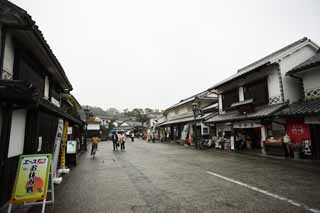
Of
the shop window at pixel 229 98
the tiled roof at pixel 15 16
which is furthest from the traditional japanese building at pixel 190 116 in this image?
the tiled roof at pixel 15 16

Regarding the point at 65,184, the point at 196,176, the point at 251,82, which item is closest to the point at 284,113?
the point at 251,82

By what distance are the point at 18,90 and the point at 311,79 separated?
1472 cm

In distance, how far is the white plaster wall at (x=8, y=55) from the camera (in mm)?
4573

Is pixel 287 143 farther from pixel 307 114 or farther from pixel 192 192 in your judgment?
pixel 192 192

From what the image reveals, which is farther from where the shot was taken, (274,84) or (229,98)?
(229,98)

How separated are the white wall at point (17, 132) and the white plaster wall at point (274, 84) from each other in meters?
14.6

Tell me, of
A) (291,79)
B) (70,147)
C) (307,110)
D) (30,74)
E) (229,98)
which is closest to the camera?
(30,74)

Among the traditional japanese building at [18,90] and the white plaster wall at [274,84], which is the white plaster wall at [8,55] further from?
the white plaster wall at [274,84]

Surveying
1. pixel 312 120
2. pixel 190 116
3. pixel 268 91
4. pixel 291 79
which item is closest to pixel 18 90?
pixel 312 120

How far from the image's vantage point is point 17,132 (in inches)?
196

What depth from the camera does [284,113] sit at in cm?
1038

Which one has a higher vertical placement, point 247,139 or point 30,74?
point 30,74

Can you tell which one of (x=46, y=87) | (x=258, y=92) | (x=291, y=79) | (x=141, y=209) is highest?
(x=291, y=79)

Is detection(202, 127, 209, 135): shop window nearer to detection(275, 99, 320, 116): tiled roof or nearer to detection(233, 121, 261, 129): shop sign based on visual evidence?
detection(233, 121, 261, 129): shop sign
